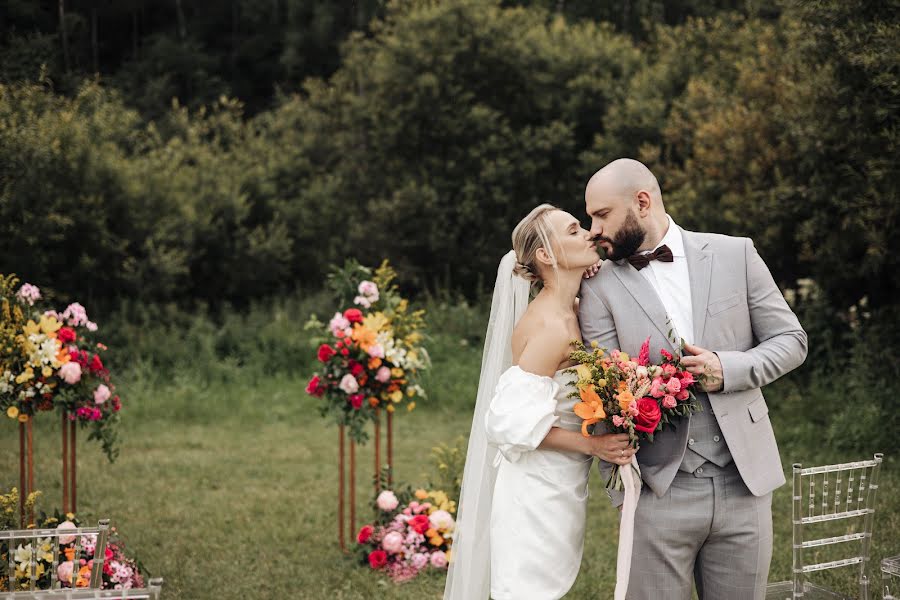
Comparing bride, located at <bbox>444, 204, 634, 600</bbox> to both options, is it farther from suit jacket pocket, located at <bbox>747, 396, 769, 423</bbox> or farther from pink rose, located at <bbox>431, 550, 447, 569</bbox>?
pink rose, located at <bbox>431, 550, 447, 569</bbox>

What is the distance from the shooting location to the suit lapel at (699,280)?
10.7 feet

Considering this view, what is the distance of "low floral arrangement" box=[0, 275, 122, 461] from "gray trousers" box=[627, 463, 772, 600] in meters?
3.51

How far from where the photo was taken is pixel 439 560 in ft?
18.5

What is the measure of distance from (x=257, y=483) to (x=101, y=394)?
2.83 m

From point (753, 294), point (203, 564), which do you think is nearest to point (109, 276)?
point (203, 564)

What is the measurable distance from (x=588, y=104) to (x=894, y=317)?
26.1 feet

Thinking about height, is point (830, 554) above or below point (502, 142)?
below

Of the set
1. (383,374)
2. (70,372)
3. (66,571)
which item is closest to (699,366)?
(383,374)

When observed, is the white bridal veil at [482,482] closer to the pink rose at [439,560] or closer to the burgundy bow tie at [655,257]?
the burgundy bow tie at [655,257]

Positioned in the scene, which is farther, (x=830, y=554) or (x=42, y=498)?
(x=42, y=498)

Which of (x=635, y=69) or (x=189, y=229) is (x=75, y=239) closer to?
(x=189, y=229)

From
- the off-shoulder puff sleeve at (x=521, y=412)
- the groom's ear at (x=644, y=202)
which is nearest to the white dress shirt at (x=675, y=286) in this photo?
the groom's ear at (x=644, y=202)

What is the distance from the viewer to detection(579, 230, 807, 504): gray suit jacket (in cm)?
316

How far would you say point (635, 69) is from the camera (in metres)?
16.2
